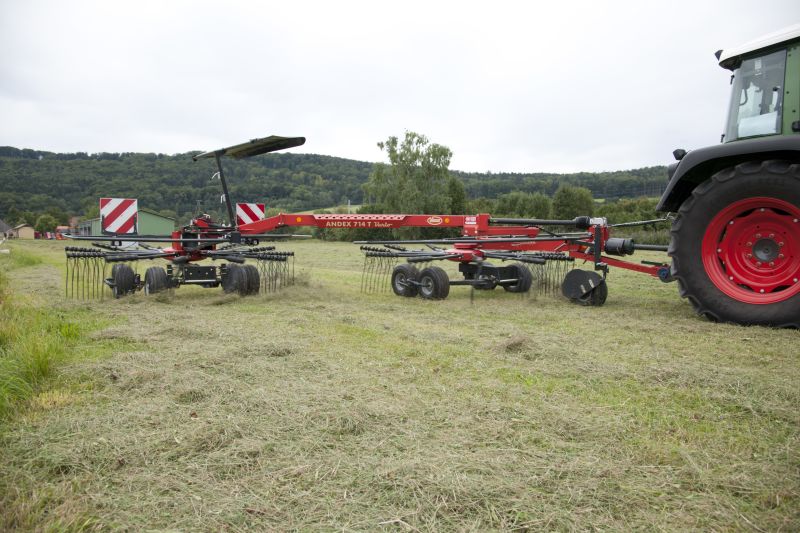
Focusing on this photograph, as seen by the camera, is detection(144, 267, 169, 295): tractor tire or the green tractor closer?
the green tractor

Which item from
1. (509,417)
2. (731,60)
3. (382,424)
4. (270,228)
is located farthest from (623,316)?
(270,228)

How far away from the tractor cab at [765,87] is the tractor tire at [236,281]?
5.82m

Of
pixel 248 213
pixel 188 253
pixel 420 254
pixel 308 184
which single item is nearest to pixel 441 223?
pixel 420 254

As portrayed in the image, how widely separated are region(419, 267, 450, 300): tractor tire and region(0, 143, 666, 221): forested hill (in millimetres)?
26658

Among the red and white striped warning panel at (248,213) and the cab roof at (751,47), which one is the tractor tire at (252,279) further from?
the cab roof at (751,47)

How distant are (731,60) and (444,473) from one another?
529cm

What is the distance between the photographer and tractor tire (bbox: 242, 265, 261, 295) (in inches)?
291

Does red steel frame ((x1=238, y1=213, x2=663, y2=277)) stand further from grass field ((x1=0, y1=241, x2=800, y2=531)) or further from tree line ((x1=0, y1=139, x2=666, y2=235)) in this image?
tree line ((x1=0, y1=139, x2=666, y2=235))

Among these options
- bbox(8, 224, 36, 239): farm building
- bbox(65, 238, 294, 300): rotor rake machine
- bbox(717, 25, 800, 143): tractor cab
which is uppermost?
bbox(717, 25, 800, 143): tractor cab

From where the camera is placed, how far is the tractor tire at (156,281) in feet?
23.9

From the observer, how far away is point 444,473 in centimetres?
192

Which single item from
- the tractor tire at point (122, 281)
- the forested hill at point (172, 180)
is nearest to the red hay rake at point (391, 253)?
the tractor tire at point (122, 281)

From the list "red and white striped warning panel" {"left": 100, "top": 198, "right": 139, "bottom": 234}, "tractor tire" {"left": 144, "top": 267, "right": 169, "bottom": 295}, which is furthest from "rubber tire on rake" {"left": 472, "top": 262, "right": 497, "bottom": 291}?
"red and white striped warning panel" {"left": 100, "top": 198, "right": 139, "bottom": 234}

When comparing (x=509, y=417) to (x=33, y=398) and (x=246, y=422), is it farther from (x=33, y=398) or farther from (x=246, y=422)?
(x=33, y=398)
